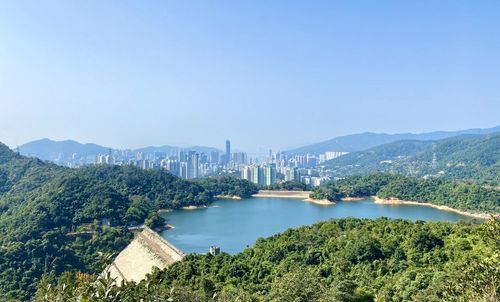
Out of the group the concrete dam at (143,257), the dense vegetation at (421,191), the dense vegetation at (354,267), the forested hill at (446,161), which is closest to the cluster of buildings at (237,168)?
the forested hill at (446,161)

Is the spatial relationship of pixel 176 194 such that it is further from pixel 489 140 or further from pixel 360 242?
pixel 489 140

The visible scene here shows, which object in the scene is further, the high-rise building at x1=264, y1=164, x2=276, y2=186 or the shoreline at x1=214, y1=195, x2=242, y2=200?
the high-rise building at x1=264, y1=164, x2=276, y2=186

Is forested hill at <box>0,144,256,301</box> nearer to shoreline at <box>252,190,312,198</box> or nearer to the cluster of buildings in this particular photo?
shoreline at <box>252,190,312,198</box>

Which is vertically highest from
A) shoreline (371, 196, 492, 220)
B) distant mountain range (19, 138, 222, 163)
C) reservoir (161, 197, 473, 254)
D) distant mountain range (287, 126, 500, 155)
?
distant mountain range (287, 126, 500, 155)

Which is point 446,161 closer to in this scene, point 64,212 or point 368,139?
point 64,212

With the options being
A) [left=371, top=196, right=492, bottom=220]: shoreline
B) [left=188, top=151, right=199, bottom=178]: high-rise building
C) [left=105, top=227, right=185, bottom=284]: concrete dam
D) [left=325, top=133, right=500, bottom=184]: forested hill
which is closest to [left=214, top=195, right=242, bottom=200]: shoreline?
[left=371, top=196, right=492, bottom=220]: shoreline

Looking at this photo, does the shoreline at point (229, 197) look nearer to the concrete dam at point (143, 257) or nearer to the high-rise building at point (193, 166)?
the concrete dam at point (143, 257)

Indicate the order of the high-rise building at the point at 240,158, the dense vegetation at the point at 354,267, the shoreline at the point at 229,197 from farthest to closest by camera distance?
the high-rise building at the point at 240,158 < the shoreline at the point at 229,197 < the dense vegetation at the point at 354,267
